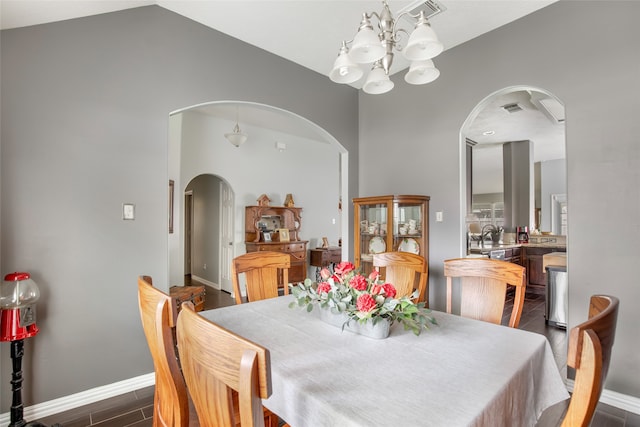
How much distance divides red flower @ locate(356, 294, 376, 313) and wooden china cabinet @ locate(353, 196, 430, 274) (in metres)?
1.99

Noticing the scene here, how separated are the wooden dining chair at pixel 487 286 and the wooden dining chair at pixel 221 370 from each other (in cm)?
154

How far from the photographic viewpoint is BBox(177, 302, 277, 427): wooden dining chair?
62cm

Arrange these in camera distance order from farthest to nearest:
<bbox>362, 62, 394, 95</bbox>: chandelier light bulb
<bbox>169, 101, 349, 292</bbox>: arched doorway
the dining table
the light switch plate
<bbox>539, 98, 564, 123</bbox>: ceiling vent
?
1. <bbox>169, 101, 349, 292</bbox>: arched doorway
2. <bbox>539, 98, 564, 123</bbox>: ceiling vent
3. the light switch plate
4. <bbox>362, 62, 394, 95</bbox>: chandelier light bulb
5. the dining table

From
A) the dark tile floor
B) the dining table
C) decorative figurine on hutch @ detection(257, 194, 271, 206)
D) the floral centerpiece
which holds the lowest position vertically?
the dark tile floor

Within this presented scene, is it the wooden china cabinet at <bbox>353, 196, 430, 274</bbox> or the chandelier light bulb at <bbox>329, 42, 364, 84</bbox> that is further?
the wooden china cabinet at <bbox>353, 196, 430, 274</bbox>

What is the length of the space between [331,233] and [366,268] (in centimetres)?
342

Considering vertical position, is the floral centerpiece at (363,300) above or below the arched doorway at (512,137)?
below

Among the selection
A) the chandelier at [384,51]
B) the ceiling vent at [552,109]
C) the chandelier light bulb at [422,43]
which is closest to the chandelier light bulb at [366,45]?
the chandelier at [384,51]

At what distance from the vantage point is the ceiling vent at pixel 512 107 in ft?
14.8

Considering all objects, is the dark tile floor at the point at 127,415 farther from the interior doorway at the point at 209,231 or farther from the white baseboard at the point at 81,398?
the interior doorway at the point at 209,231

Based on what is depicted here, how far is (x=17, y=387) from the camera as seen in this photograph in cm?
189

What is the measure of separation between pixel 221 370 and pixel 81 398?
7.57 feet

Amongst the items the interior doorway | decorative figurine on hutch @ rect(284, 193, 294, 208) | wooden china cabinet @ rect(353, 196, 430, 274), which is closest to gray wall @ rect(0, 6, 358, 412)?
wooden china cabinet @ rect(353, 196, 430, 274)

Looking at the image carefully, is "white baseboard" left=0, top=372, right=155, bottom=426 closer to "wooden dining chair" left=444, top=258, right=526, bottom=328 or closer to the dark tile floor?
the dark tile floor
